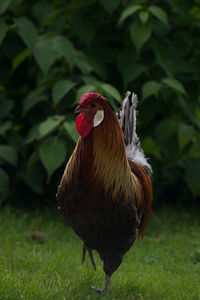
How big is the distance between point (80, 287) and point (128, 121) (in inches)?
52.5

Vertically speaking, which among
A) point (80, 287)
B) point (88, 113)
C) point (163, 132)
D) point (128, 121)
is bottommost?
point (163, 132)

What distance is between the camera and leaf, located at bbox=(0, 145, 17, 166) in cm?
587

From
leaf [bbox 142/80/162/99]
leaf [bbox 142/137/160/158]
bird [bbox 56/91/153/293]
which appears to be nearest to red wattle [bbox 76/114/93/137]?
bird [bbox 56/91/153/293]

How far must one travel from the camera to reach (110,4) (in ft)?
18.7

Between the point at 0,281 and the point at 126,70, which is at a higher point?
the point at 0,281

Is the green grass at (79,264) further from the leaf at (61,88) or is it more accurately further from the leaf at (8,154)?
the leaf at (61,88)

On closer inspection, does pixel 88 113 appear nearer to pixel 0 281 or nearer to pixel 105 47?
pixel 0 281

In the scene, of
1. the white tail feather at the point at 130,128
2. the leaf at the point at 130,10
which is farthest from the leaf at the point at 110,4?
the white tail feather at the point at 130,128

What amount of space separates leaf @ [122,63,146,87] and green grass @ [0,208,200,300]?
1.68 m

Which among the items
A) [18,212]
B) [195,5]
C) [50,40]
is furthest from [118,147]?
[195,5]

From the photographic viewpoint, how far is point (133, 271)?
15.2 feet

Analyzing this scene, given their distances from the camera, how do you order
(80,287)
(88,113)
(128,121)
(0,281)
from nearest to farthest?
1. (88,113)
2. (0,281)
3. (80,287)
4. (128,121)

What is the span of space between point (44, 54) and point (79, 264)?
2126 mm

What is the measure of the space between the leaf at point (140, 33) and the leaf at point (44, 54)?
0.81 m
